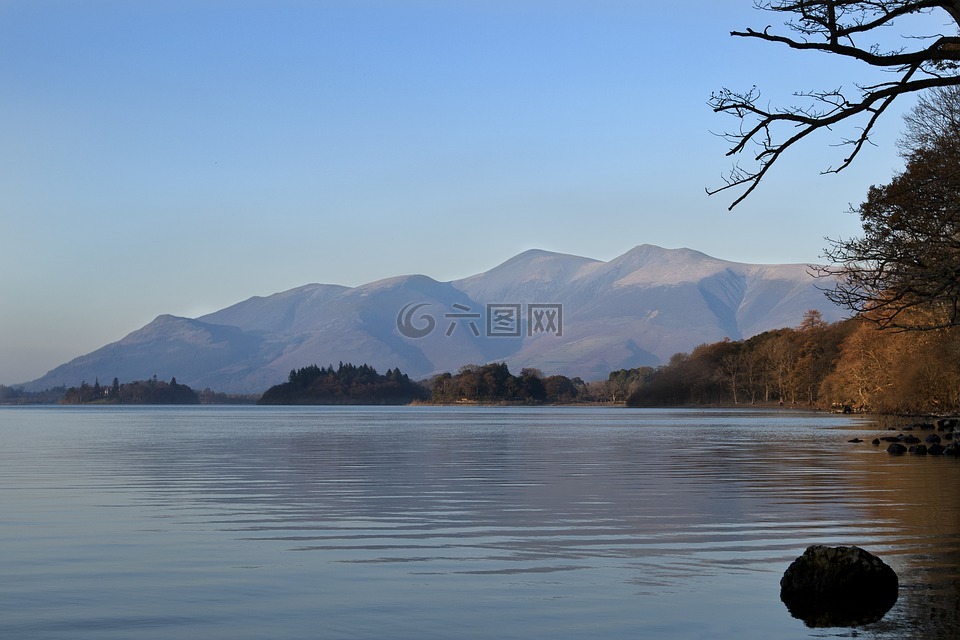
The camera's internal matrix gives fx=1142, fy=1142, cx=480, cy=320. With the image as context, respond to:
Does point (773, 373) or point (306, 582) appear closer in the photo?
point (306, 582)

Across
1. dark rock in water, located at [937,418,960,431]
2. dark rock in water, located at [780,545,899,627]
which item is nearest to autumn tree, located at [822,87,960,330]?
dark rock in water, located at [780,545,899,627]

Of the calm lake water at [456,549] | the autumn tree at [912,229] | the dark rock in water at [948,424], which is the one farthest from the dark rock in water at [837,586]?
the dark rock in water at [948,424]

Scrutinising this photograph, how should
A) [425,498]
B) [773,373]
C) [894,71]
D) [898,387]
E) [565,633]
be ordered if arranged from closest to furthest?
[565,633]
[894,71]
[425,498]
[898,387]
[773,373]

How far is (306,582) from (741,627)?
554cm

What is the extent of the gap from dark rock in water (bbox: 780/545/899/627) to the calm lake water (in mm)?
224

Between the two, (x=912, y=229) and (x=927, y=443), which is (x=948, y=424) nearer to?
(x=927, y=443)

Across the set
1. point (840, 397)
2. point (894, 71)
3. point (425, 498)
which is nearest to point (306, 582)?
point (894, 71)

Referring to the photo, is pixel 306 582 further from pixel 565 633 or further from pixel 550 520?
pixel 550 520

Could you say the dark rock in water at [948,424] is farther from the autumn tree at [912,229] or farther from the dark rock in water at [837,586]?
the dark rock in water at [837,586]

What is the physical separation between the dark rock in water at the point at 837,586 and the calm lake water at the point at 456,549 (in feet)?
0.74

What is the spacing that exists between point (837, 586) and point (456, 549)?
6410mm

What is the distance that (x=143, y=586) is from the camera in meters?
14.1

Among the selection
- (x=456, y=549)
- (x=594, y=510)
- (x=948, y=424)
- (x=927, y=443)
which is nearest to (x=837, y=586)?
(x=456, y=549)

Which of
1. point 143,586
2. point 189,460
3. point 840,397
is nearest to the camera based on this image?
point 143,586
